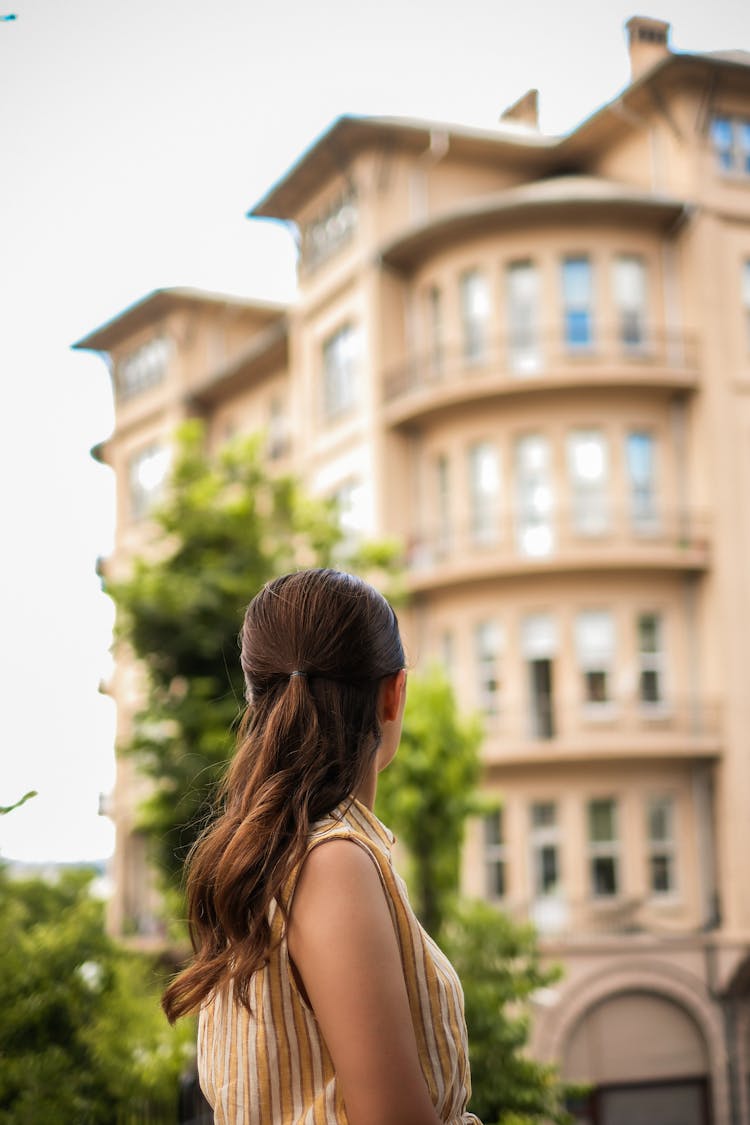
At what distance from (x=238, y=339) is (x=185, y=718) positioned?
17470 millimetres

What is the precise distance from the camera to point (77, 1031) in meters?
4.54

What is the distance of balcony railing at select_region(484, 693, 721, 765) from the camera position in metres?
19.4

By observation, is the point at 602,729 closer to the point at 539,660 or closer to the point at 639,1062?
the point at 539,660

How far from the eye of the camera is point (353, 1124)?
1349 mm

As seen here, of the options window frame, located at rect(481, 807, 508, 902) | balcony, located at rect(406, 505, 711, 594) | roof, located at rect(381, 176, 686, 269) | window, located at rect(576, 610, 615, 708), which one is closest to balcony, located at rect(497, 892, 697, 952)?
window frame, located at rect(481, 807, 508, 902)

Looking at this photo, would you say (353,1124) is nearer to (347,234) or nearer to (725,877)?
(725,877)

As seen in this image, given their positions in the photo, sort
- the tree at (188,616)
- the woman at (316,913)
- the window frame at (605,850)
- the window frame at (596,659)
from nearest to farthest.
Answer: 1. the woman at (316,913)
2. the tree at (188,616)
3. the window frame at (605,850)
4. the window frame at (596,659)

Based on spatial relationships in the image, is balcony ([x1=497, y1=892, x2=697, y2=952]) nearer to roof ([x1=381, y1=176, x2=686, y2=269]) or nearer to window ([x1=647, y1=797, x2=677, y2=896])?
window ([x1=647, y1=797, x2=677, y2=896])

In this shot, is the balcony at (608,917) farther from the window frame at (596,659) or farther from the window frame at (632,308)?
the window frame at (632,308)

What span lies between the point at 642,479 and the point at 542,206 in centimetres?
456

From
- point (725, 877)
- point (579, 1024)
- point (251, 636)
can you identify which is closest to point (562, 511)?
point (725, 877)

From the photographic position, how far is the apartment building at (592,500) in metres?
19.3

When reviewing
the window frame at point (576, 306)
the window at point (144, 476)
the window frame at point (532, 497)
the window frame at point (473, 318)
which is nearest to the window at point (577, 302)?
the window frame at point (576, 306)

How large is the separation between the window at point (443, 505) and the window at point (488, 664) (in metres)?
1.43
